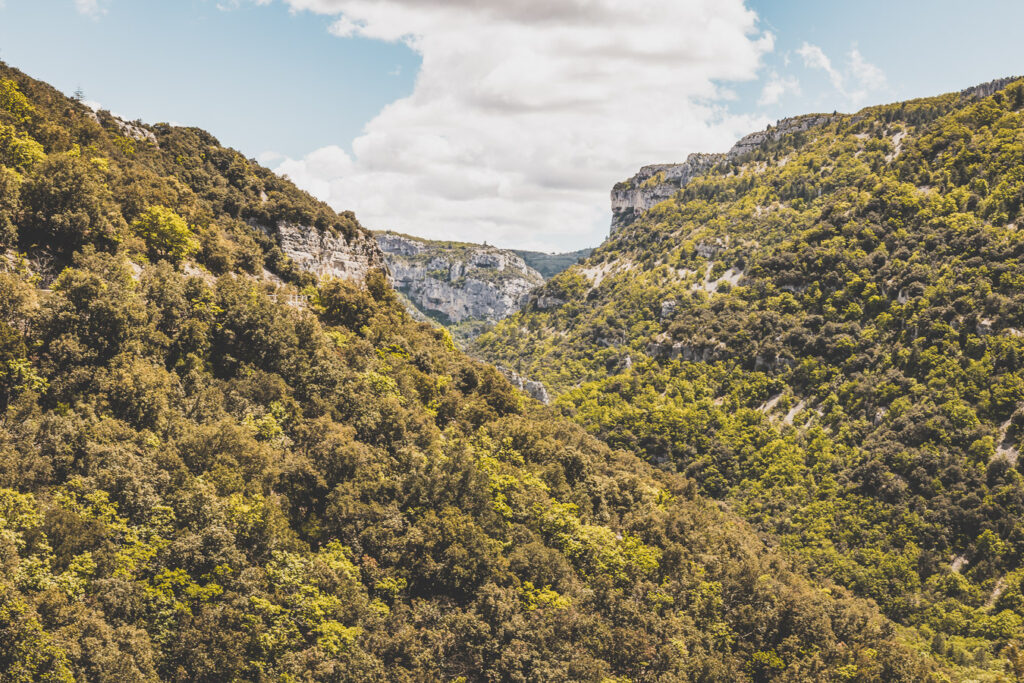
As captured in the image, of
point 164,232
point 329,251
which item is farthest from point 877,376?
point 164,232

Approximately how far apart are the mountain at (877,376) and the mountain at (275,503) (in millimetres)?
30103

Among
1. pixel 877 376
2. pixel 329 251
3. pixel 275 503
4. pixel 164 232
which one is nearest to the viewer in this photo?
pixel 275 503

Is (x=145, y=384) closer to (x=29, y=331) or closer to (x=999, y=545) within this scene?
(x=29, y=331)

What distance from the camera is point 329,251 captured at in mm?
72750

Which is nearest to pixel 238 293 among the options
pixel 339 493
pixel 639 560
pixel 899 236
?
pixel 339 493

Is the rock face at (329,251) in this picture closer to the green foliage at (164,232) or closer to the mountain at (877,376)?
the green foliage at (164,232)

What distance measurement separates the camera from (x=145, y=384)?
3294 centimetres

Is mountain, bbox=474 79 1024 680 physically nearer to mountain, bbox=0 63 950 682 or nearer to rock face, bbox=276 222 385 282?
mountain, bbox=0 63 950 682

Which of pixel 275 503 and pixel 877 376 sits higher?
pixel 877 376

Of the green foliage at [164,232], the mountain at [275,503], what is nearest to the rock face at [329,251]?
the mountain at [275,503]

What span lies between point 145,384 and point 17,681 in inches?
615

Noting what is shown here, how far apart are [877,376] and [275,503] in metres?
113

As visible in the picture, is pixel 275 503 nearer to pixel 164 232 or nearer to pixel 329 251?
pixel 164 232

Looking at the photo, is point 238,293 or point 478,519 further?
point 238,293
